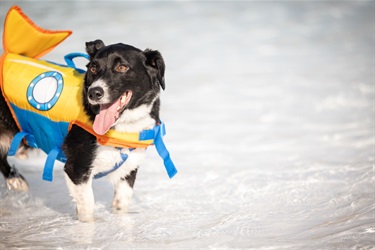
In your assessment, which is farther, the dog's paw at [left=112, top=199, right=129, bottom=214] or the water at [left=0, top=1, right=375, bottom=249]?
the dog's paw at [left=112, top=199, right=129, bottom=214]

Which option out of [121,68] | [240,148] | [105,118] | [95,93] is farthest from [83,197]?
[240,148]

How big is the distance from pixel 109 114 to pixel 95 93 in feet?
0.78

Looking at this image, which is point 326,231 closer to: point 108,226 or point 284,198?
point 284,198

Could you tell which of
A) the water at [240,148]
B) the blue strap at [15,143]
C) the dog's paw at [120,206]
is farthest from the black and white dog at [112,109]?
the blue strap at [15,143]

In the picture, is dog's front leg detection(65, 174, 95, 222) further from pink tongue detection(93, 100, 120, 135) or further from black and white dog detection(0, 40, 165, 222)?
pink tongue detection(93, 100, 120, 135)

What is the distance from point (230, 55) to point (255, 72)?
1.55 metres

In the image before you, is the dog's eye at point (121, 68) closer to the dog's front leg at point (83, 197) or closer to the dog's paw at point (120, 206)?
the dog's front leg at point (83, 197)

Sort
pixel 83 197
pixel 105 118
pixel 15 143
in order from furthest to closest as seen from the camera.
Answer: pixel 15 143 < pixel 83 197 < pixel 105 118

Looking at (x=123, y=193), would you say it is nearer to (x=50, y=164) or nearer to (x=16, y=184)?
(x=50, y=164)

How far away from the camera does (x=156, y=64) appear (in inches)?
168

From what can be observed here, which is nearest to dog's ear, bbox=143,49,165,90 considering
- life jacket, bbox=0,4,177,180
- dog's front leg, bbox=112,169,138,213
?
life jacket, bbox=0,4,177,180

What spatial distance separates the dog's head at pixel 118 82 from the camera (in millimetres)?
3938

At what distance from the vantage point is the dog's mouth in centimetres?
394

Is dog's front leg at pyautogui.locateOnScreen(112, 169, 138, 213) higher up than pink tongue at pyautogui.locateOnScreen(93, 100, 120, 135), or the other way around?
pink tongue at pyautogui.locateOnScreen(93, 100, 120, 135)
